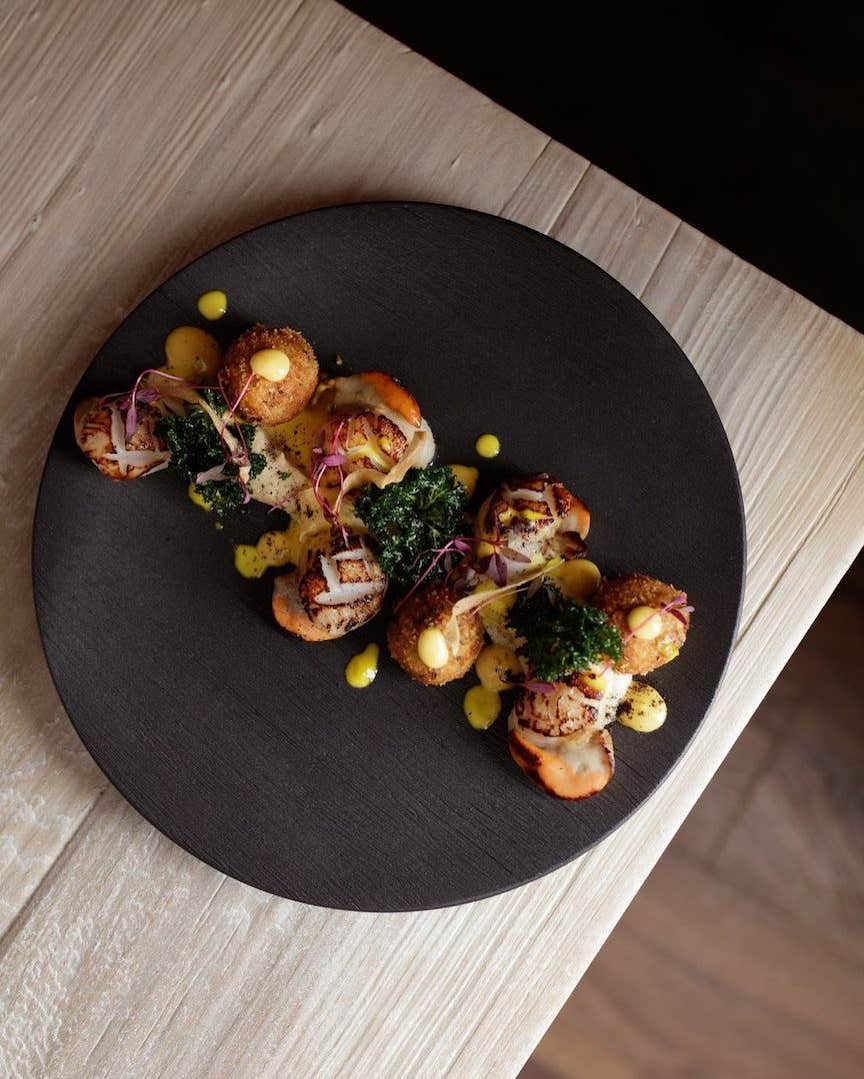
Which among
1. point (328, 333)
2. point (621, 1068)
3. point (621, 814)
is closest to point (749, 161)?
point (328, 333)

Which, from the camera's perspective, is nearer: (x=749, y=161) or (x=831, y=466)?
(x=831, y=466)

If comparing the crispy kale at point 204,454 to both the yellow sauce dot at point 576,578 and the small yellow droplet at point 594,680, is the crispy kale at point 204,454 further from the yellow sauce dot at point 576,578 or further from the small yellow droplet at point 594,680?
the small yellow droplet at point 594,680

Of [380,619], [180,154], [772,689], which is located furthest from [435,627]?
[772,689]

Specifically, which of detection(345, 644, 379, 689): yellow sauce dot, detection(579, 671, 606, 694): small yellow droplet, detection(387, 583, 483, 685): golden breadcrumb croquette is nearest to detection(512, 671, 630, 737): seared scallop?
detection(579, 671, 606, 694): small yellow droplet

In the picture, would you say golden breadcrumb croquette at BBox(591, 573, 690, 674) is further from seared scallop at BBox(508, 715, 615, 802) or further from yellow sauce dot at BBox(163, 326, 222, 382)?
yellow sauce dot at BBox(163, 326, 222, 382)

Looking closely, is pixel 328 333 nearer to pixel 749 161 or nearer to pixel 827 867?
pixel 749 161

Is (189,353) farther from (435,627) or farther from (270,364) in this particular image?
(435,627)
